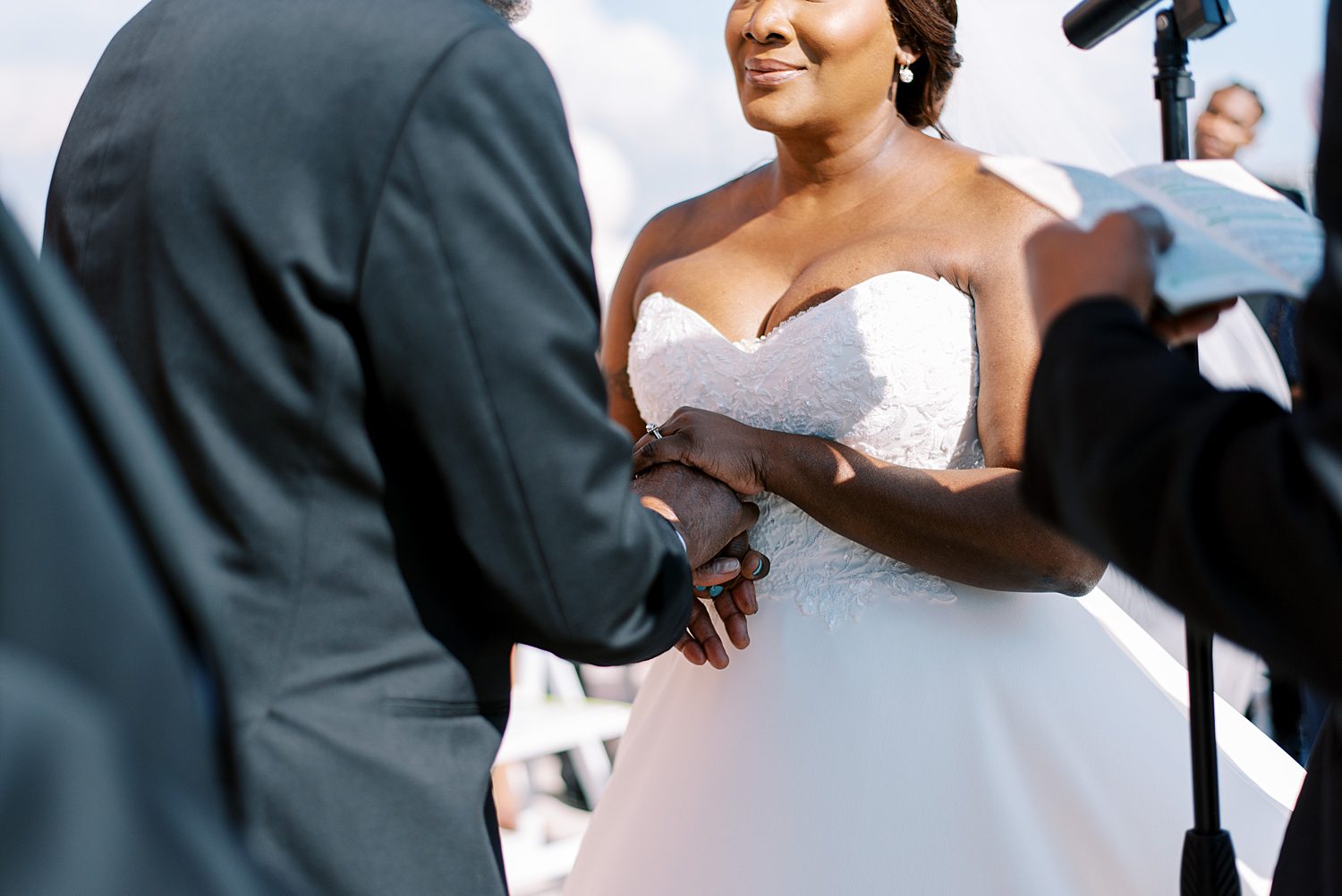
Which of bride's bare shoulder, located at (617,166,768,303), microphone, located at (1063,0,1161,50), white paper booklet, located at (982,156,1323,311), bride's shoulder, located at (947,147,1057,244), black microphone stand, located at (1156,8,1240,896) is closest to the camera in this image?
white paper booklet, located at (982,156,1323,311)

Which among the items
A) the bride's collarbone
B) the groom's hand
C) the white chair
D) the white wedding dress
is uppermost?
the bride's collarbone

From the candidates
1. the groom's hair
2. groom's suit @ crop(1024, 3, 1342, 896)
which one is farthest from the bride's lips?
groom's suit @ crop(1024, 3, 1342, 896)

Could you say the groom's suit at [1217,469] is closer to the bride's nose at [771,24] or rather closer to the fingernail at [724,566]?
the fingernail at [724,566]

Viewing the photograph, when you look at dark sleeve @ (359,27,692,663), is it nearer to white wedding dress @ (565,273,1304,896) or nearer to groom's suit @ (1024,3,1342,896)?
groom's suit @ (1024,3,1342,896)

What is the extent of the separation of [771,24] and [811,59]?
95 mm

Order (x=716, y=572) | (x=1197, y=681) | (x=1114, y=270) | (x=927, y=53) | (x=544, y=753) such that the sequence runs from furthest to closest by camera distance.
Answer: (x=544, y=753), (x=927, y=53), (x=716, y=572), (x=1197, y=681), (x=1114, y=270)

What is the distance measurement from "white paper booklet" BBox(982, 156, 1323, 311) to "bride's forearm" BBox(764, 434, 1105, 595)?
0.83 m

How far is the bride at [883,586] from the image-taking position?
6.64 feet

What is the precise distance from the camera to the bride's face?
7.35 feet

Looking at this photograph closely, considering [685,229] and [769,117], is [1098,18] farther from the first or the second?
[685,229]

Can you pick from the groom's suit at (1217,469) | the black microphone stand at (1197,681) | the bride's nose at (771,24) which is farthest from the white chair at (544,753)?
the groom's suit at (1217,469)

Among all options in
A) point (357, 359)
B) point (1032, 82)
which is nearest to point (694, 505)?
point (357, 359)

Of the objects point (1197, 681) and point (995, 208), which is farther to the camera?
point (995, 208)

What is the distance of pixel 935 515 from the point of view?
2.04 metres
